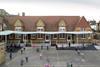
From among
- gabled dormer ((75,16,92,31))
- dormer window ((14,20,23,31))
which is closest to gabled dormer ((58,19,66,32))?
gabled dormer ((75,16,92,31))

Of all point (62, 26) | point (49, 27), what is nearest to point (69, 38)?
point (62, 26)

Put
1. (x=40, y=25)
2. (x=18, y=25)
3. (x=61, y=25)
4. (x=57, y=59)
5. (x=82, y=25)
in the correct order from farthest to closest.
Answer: (x=18, y=25) < (x=40, y=25) < (x=61, y=25) < (x=82, y=25) < (x=57, y=59)

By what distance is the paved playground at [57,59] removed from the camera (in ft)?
170

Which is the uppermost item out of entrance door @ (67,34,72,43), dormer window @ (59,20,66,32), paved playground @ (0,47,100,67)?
dormer window @ (59,20,66,32)

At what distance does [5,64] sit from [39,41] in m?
33.6

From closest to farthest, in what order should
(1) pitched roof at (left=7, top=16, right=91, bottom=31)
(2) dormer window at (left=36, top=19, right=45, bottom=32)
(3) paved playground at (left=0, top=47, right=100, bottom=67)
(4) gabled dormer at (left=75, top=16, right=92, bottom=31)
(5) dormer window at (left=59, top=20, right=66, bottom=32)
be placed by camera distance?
1. (3) paved playground at (left=0, top=47, right=100, bottom=67)
2. (4) gabled dormer at (left=75, top=16, right=92, bottom=31)
3. (5) dormer window at (left=59, top=20, right=66, bottom=32)
4. (2) dormer window at (left=36, top=19, right=45, bottom=32)
5. (1) pitched roof at (left=7, top=16, right=91, bottom=31)

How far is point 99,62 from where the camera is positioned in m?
54.0

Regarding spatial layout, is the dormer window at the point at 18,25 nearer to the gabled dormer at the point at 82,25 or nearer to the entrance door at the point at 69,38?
the entrance door at the point at 69,38

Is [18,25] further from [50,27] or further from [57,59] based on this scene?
[57,59]

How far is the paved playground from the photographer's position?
51.8m

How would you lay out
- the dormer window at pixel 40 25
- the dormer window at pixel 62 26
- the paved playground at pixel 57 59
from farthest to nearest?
the dormer window at pixel 40 25 → the dormer window at pixel 62 26 → the paved playground at pixel 57 59

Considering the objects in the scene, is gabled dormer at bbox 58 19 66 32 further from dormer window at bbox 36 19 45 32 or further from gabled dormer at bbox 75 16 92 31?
dormer window at bbox 36 19 45 32

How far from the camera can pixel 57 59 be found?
57375 millimetres

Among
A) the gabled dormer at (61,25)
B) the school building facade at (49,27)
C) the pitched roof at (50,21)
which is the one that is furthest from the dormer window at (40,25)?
the gabled dormer at (61,25)
